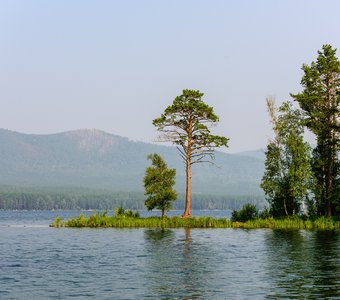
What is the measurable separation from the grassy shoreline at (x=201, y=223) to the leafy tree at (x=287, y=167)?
107 inches

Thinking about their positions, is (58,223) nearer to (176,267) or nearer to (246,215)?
(246,215)

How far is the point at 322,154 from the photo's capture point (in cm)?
7438

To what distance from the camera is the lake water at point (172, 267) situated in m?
28.9

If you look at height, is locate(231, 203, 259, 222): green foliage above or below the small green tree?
below

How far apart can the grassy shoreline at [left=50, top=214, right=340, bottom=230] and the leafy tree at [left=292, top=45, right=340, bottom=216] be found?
3.54m

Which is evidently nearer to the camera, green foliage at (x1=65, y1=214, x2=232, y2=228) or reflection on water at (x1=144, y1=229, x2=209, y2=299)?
Result: reflection on water at (x1=144, y1=229, x2=209, y2=299)

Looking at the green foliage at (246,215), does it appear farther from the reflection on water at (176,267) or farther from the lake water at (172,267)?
the reflection on water at (176,267)

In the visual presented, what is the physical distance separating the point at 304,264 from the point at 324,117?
38.7m

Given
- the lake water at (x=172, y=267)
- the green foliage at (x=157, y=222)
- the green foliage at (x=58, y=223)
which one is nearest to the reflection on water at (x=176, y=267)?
the lake water at (x=172, y=267)

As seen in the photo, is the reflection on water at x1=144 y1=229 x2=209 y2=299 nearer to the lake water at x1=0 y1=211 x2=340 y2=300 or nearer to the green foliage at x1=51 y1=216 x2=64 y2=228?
the lake water at x1=0 y1=211 x2=340 y2=300

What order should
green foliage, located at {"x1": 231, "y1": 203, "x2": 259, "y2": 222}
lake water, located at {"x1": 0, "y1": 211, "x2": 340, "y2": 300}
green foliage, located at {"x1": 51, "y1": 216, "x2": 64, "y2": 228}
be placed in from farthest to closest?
green foliage, located at {"x1": 51, "y1": 216, "x2": 64, "y2": 228} < green foliage, located at {"x1": 231, "y1": 203, "x2": 259, "y2": 222} < lake water, located at {"x1": 0, "y1": 211, "x2": 340, "y2": 300}

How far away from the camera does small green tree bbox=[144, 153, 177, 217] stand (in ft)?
252

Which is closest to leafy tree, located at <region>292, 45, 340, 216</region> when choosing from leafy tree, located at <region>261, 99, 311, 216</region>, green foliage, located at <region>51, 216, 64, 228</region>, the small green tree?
leafy tree, located at <region>261, 99, 311, 216</region>

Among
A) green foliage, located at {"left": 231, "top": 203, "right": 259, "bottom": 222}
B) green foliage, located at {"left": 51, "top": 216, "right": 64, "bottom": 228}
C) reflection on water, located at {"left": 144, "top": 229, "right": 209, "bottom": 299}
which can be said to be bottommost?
reflection on water, located at {"left": 144, "top": 229, "right": 209, "bottom": 299}
